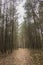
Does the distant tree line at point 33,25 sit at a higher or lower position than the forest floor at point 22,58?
higher

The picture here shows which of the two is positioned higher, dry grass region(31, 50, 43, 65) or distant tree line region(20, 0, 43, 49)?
distant tree line region(20, 0, 43, 49)

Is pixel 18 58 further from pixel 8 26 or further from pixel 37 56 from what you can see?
pixel 8 26

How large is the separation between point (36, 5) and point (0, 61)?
49.4 inches

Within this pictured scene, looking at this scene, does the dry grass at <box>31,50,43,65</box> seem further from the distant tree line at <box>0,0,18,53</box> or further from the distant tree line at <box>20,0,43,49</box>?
the distant tree line at <box>0,0,18,53</box>

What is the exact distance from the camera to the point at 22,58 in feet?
9.79

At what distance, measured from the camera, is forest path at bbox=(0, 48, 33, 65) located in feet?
9.71

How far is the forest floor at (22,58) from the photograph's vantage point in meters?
2.95

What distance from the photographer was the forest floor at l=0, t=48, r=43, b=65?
9.69 feet

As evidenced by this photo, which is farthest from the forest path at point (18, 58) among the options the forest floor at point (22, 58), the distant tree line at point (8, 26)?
the distant tree line at point (8, 26)

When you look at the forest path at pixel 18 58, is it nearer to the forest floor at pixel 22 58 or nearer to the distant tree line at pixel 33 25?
the forest floor at pixel 22 58

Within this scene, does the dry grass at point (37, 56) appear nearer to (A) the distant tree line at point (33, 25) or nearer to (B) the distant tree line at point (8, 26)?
(A) the distant tree line at point (33, 25)

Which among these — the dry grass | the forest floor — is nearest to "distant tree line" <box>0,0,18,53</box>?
the forest floor

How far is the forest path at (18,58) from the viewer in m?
2.96

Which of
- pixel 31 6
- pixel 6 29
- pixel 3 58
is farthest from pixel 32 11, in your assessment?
pixel 3 58
